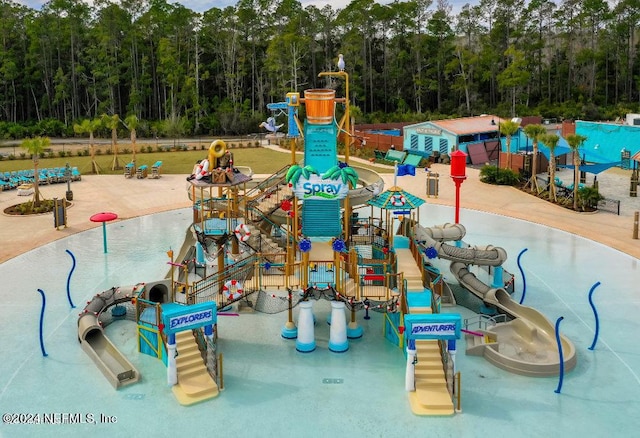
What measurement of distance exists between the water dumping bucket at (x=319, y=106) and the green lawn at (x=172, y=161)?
3108cm

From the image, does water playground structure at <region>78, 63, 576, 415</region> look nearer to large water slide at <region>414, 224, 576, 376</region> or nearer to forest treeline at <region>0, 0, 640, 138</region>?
large water slide at <region>414, 224, 576, 376</region>

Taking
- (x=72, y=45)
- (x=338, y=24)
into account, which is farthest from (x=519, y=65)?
(x=72, y=45)

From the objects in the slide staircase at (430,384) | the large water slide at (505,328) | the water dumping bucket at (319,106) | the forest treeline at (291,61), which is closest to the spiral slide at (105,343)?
the slide staircase at (430,384)

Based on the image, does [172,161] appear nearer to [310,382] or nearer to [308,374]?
[308,374]

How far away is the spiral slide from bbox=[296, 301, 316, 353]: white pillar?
5.44 meters

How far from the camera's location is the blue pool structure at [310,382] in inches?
696

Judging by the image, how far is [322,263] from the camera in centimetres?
2266

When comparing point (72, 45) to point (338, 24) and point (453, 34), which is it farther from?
point (453, 34)

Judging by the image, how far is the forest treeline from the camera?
3656 inches

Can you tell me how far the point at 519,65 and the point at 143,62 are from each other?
5350 centimetres

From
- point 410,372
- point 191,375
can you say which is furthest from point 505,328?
point 191,375

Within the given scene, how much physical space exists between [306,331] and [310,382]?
240 centimetres

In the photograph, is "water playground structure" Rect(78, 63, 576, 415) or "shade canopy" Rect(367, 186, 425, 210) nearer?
"water playground structure" Rect(78, 63, 576, 415)

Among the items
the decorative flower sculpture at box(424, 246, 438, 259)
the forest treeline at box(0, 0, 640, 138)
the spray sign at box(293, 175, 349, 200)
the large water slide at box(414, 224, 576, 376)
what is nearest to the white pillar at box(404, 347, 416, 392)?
the large water slide at box(414, 224, 576, 376)
